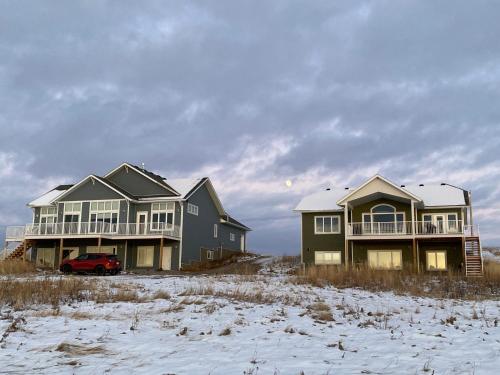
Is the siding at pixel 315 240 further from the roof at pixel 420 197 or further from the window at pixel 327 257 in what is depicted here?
the roof at pixel 420 197

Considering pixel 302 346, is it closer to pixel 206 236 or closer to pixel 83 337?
pixel 83 337

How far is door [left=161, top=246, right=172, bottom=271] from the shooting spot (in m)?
40.1

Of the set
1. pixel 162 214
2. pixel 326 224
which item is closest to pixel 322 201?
pixel 326 224

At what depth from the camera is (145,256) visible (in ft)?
132

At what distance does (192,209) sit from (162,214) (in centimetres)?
283

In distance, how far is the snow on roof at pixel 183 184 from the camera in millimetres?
41125

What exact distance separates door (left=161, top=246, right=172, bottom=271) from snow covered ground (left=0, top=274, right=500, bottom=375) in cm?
2492

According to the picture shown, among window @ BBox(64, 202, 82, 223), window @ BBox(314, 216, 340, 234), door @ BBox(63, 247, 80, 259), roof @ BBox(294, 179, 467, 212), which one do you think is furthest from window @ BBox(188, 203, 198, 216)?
window @ BBox(314, 216, 340, 234)

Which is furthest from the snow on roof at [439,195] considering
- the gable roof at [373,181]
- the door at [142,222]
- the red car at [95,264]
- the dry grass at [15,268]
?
the dry grass at [15,268]

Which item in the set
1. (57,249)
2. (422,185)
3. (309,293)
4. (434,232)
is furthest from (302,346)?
(57,249)

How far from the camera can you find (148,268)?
130 ft

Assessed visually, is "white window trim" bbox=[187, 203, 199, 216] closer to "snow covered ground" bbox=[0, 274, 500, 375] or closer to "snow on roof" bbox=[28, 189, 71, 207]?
"snow on roof" bbox=[28, 189, 71, 207]

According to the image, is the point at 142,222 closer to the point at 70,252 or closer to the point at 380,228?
the point at 70,252

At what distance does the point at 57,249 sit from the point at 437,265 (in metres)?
31.3
